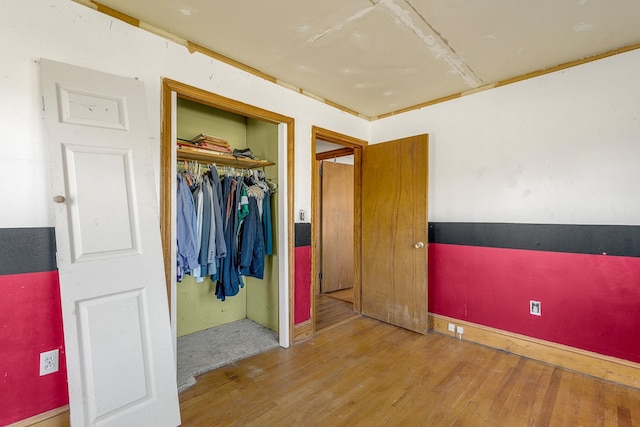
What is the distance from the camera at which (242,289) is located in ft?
11.0

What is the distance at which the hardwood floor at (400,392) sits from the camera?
1758 mm

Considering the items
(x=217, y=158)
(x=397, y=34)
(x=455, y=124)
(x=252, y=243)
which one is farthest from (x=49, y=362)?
(x=455, y=124)

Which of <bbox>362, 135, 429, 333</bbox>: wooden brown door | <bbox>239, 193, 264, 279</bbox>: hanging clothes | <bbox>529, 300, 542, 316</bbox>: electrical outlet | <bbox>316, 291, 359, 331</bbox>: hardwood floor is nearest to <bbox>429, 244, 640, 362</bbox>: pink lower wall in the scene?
<bbox>529, 300, 542, 316</bbox>: electrical outlet

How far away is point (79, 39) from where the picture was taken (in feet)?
5.43

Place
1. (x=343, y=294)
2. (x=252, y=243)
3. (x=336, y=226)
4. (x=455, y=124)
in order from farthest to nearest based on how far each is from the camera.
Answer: (x=336, y=226)
(x=343, y=294)
(x=455, y=124)
(x=252, y=243)

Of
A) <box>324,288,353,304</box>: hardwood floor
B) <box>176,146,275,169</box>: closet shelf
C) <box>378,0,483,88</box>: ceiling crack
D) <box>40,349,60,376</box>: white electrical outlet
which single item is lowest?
<box>324,288,353,304</box>: hardwood floor

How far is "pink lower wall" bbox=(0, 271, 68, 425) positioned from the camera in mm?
1461

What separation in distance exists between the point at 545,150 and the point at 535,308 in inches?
53.0

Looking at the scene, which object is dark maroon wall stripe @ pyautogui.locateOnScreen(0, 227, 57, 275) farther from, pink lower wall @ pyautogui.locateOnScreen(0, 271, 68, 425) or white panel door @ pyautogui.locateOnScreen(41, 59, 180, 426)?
white panel door @ pyautogui.locateOnScreen(41, 59, 180, 426)

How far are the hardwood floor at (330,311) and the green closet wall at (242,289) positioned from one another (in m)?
0.61

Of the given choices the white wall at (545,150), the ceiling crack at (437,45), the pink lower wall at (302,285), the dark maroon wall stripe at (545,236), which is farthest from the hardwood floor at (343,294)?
the ceiling crack at (437,45)

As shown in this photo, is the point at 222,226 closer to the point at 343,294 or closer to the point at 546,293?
the point at 343,294

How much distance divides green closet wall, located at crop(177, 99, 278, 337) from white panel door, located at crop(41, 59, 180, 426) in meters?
1.13

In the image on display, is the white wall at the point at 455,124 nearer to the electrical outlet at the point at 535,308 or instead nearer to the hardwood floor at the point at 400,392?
the electrical outlet at the point at 535,308
